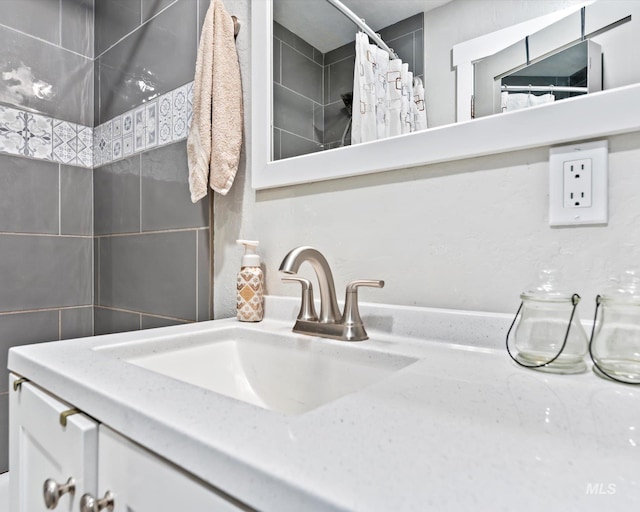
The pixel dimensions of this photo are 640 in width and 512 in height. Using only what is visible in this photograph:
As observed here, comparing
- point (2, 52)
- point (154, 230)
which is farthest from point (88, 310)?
point (2, 52)

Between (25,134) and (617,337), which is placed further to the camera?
(25,134)

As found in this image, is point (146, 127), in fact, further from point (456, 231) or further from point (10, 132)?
point (456, 231)

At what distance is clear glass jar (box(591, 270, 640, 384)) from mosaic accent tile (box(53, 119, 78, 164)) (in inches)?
70.1

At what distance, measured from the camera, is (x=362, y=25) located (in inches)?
35.7

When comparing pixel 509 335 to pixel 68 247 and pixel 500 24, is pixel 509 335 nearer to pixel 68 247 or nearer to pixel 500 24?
pixel 500 24

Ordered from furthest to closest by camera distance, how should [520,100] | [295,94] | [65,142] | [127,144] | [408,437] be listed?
[65,142] → [127,144] → [295,94] → [520,100] → [408,437]

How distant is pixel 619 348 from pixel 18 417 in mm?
934

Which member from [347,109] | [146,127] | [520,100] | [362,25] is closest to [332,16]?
[362,25]

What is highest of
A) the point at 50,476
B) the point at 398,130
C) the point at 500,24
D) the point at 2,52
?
the point at 2,52

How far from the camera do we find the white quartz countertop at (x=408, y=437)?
0.87 ft

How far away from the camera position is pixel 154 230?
1325mm

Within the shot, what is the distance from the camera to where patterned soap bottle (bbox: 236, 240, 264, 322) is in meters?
0.96

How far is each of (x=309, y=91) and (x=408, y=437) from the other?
884 mm

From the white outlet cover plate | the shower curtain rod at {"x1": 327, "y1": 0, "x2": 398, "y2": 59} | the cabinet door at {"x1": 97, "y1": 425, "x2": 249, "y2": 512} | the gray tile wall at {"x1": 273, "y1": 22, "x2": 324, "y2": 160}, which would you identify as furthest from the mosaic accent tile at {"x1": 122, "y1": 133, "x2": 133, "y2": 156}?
the white outlet cover plate
